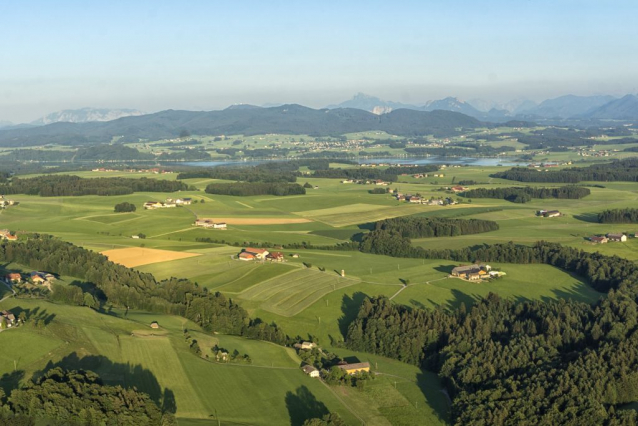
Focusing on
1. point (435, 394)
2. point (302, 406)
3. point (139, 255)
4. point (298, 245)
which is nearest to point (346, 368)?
point (302, 406)

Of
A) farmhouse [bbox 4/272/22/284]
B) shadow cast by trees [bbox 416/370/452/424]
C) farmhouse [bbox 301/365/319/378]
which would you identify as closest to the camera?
shadow cast by trees [bbox 416/370/452/424]

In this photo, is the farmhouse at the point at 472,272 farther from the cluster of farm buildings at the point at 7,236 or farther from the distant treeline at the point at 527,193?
the distant treeline at the point at 527,193

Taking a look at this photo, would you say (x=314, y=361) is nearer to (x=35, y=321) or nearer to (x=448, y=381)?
(x=448, y=381)

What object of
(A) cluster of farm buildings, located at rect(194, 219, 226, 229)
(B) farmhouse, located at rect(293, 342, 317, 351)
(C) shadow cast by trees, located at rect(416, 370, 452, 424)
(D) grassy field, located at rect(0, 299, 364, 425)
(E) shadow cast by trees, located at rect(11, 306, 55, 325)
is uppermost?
(E) shadow cast by trees, located at rect(11, 306, 55, 325)

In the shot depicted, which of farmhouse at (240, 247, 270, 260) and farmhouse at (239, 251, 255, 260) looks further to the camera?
farmhouse at (240, 247, 270, 260)

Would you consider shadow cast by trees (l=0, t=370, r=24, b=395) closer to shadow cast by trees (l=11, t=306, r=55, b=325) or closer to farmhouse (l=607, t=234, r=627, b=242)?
shadow cast by trees (l=11, t=306, r=55, b=325)

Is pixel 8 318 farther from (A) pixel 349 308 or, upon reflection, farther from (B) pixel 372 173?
(B) pixel 372 173

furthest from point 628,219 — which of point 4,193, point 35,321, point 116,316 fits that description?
point 4,193

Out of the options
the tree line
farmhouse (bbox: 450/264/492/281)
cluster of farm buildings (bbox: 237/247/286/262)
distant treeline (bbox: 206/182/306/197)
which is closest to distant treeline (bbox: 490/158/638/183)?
distant treeline (bbox: 206/182/306/197)
